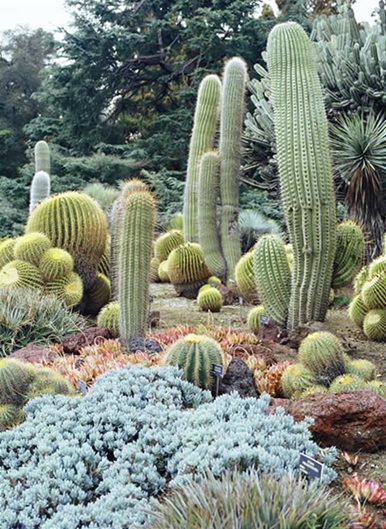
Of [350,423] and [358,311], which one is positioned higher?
[358,311]

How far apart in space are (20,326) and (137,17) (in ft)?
54.5

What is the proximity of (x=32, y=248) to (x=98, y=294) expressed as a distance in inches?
45.3

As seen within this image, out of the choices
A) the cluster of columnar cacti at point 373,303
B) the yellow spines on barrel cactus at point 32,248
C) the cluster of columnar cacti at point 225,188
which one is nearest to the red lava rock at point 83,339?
the yellow spines on barrel cactus at point 32,248

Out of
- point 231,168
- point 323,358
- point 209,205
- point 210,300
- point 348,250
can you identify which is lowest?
point 323,358

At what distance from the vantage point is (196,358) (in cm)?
415

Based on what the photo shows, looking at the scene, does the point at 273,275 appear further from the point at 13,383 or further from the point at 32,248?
the point at 13,383

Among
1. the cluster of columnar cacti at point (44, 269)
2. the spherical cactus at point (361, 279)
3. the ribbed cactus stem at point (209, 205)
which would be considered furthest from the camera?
the ribbed cactus stem at point (209, 205)

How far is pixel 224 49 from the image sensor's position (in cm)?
1912

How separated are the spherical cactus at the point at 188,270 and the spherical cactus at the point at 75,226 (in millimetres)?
1382

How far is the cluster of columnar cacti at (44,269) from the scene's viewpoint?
23.5ft

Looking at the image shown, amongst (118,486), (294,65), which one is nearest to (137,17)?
(294,65)

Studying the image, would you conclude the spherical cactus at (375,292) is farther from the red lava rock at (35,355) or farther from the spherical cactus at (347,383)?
the red lava rock at (35,355)

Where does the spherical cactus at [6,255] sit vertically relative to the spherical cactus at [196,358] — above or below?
above

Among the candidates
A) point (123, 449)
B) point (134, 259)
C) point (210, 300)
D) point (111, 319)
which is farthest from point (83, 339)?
point (123, 449)
